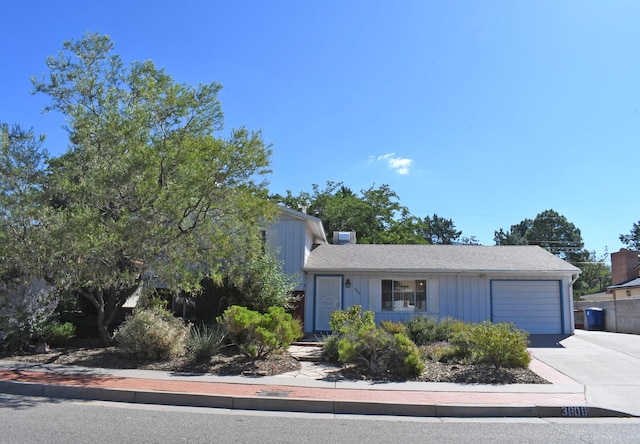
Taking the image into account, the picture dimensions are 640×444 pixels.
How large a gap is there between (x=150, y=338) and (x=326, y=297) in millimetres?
8094

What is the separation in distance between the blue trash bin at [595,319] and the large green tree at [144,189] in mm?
17977

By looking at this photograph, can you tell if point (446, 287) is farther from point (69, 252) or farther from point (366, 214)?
point (366, 214)

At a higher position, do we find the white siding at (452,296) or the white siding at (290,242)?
the white siding at (290,242)

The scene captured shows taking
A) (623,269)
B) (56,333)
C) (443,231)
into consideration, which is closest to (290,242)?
(56,333)

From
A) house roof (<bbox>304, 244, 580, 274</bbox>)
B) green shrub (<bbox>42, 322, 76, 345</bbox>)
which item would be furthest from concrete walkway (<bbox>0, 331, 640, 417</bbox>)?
house roof (<bbox>304, 244, 580, 274</bbox>)

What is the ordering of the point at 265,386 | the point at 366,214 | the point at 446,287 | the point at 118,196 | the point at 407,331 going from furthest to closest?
the point at 366,214 → the point at 446,287 → the point at 407,331 → the point at 118,196 → the point at 265,386

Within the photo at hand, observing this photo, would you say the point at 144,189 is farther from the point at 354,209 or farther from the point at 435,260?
the point at 354,209

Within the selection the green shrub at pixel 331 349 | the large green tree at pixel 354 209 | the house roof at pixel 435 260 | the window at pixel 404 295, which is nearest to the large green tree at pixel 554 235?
the large green tree at pixel 354 209

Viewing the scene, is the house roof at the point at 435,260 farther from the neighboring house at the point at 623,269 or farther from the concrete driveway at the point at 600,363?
the neighboring house at the point at 623,269

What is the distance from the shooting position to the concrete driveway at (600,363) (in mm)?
8695

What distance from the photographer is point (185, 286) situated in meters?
12.1

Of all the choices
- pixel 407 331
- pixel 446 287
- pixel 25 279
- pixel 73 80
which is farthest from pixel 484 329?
pixel 73 80

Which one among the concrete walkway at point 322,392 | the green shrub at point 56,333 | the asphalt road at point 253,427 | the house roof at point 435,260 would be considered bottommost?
the asphalt road at point 253,427

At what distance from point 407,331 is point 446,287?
4.98 m
